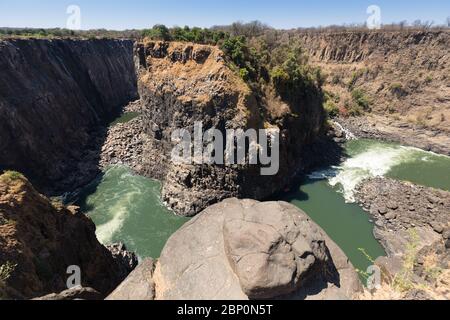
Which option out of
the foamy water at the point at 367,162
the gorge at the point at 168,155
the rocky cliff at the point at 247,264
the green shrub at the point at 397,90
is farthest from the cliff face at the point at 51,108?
the green shrub at the point at 397,90

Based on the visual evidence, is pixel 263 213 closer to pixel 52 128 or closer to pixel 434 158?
Answer: pixel 52 128

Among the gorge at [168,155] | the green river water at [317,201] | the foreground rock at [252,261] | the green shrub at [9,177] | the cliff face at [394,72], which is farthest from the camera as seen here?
the cliff face at [394,72]

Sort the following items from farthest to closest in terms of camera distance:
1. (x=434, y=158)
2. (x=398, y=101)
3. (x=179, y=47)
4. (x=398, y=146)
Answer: (x=398, y=101) → (x=398, y=146) → (x=434, y=158) → (x=179, y=47)

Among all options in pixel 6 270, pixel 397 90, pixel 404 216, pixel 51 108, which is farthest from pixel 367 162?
pixel 51 108

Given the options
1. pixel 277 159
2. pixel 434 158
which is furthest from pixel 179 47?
pixel 434 158

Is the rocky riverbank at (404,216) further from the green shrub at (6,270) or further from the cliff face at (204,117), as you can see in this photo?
the green shrub at (6,270)

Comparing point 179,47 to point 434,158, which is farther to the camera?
point 434,158
